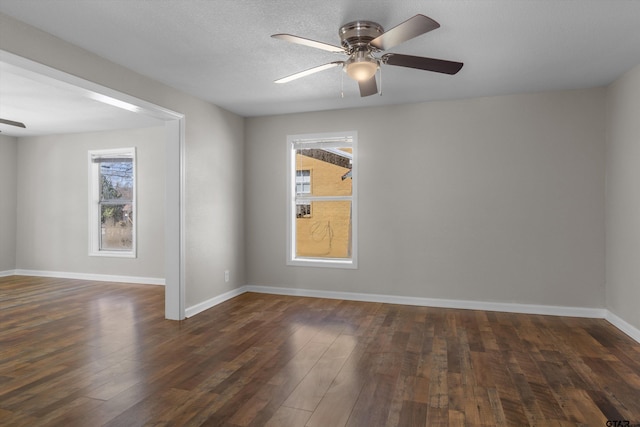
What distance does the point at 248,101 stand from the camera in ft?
15.4

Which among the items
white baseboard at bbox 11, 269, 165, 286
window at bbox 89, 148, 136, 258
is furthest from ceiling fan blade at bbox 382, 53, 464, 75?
window at bbox 89, 148, 136, 258

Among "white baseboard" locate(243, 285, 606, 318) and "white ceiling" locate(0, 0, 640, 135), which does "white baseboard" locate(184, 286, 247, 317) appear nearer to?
"white baseboard" locate(243, 285, 606, 318)

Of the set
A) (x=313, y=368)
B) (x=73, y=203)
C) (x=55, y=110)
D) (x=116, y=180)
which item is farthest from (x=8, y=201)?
(x=313, y=368)

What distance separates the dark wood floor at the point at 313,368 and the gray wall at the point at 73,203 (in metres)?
1.88

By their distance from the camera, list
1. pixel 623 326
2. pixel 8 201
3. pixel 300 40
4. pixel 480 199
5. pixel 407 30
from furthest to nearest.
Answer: pixel 8 201, pixel 480 199, pixel 623 326, pixel 300 40, pixel 407 30

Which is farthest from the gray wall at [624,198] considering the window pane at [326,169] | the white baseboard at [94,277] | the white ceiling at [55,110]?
the white baseboard at [94,277]

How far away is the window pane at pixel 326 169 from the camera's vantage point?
17.1 feet

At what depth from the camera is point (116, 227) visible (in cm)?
664

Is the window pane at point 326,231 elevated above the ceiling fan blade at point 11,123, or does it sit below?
below

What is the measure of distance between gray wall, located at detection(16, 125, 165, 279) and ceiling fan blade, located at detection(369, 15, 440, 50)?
4.76 meters

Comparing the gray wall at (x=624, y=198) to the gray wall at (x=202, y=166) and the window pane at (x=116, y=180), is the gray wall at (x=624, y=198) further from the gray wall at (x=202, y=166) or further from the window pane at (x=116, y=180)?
the window pane at (x=116, y=180)

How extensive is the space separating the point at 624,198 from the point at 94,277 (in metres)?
7.58

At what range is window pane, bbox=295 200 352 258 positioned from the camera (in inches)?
A: 206

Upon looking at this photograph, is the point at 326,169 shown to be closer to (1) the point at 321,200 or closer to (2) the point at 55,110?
(1) the point at 321,200
